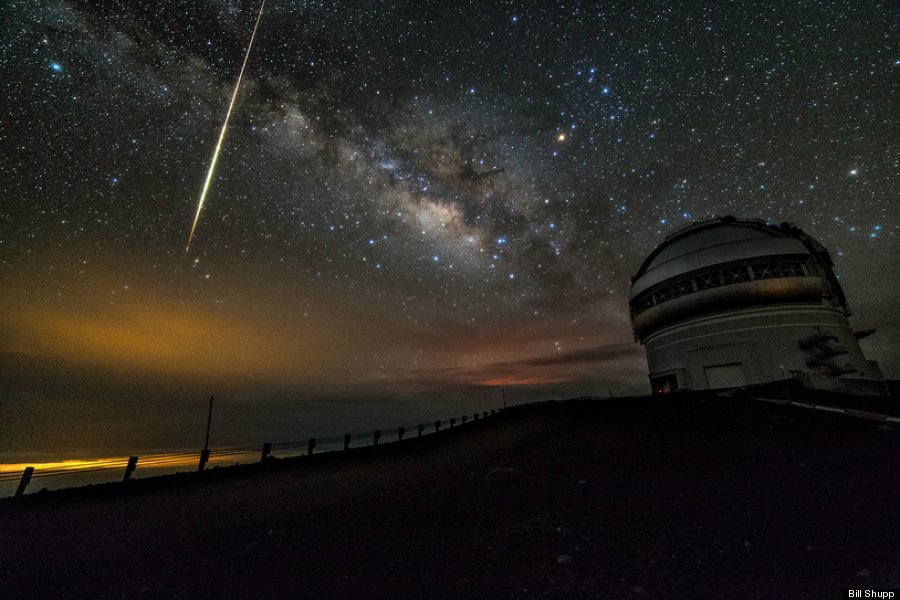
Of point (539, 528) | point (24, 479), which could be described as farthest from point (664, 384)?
point (24, 479)

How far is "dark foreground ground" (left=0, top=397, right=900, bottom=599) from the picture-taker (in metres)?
4.70

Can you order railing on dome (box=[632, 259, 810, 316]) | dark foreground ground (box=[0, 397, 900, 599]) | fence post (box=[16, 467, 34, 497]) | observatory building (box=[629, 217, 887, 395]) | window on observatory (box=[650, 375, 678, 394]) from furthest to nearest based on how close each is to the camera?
window on observatory (box=[650, 375, 678, 394]) < railing on dome (box=[632, 259, 810, 316]) < observatory building (box=[629, 217, 887, 395]) < fence post (box=[16, 467, 34, 497]) < dark foreground ground (box=[0, 397, 900, 599])

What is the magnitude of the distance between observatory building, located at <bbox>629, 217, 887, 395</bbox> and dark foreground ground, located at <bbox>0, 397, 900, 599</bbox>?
15367mm

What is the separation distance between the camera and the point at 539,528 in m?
6.33

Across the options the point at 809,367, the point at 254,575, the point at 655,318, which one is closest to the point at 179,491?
the point at 254,575

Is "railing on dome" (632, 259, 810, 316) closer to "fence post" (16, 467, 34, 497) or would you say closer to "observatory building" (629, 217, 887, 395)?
"observatory building" (629, 217, 887, 395)

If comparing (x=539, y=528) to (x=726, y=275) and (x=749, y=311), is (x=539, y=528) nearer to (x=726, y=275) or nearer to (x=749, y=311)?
(x=749, y=311)

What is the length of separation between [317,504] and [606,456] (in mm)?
8564

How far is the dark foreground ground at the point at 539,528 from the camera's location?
185 inches

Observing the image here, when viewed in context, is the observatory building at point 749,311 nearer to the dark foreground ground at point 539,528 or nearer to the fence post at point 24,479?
the dark foreground ground at point 539,528

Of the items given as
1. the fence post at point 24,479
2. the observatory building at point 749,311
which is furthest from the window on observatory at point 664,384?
the fence post at point 24,479

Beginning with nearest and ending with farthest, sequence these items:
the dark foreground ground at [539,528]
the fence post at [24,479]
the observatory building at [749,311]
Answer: the dark foreground ground at [539,528], the fence post at [24,479], the observatory building at [749,311]

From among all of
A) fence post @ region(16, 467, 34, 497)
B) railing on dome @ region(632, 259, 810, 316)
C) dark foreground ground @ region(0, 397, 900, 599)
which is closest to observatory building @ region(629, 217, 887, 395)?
railing on dome @ region(632, 259, 810, 316)

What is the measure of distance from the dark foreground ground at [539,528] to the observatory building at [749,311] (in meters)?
15.4
